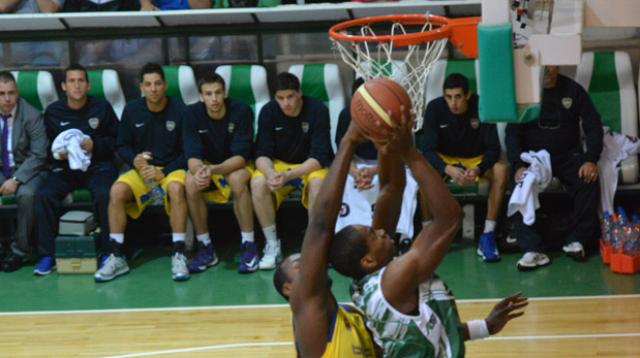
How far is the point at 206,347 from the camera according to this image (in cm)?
716

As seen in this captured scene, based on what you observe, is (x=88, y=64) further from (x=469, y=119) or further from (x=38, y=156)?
(x=469, y=119)

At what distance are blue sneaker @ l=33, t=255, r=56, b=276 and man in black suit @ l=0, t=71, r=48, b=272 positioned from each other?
0.24m

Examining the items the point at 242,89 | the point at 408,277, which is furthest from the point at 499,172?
the point at 408,277

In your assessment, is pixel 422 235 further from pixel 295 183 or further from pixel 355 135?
pixel 295 183

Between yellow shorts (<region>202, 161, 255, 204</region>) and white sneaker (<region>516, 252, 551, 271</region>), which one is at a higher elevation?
yellow shorts (<region>202, 161, 255, 204</region>)

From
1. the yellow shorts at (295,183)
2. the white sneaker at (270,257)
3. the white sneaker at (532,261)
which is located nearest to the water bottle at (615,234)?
the white sneaker at (532,261)

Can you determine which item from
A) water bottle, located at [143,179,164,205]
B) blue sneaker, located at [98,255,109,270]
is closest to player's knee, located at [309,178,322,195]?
water bottle, located at [143,179,164,205]

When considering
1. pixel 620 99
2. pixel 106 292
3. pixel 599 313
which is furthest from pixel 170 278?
pixel 620 99

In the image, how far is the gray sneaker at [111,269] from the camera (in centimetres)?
884

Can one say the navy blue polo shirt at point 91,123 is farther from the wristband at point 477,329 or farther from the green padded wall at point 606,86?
the wristband at point 477,329

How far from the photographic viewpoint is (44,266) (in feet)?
29.9

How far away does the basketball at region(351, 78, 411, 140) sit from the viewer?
405cm

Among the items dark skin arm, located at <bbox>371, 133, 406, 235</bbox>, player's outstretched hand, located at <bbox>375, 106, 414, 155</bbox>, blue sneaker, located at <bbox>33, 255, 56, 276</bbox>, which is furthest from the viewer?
blue sneaker, located at <bbox>33, 255, 56, 276</bbox>

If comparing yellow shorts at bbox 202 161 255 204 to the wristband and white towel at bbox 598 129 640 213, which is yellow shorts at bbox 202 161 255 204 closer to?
white towel at bbox 598 129 640 213
